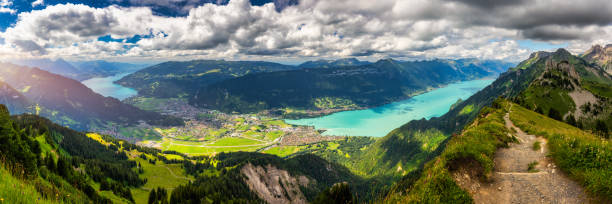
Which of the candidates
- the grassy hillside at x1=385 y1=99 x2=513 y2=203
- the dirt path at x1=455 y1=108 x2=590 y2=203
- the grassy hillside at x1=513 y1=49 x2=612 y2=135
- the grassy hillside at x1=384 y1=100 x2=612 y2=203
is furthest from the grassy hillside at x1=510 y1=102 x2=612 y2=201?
the grassy hillside at x1=513 y1=49 x2=612 y2=135

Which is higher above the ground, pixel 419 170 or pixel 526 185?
pixel 526 185

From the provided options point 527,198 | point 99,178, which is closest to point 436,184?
point 527,198

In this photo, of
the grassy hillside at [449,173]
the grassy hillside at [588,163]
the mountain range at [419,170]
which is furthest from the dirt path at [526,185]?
the grassy hillside at [449,173]

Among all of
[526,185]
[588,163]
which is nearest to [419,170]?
[526,185]

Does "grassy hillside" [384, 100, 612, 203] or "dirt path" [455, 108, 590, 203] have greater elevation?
"grassy hillside" [384, 100, 612, 203]

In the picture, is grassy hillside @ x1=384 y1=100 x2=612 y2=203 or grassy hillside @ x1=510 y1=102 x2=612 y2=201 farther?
grassy hillside @ x1=384 y1=100 x2=612 y2=203

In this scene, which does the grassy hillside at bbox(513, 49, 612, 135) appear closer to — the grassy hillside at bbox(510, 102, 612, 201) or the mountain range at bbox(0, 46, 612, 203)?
the mountain range at bbox(0, 46, 612, 203)

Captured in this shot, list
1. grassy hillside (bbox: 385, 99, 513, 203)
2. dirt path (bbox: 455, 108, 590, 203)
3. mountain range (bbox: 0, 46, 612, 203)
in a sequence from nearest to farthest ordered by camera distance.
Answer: grassy hillside (bbox: 385, 99, 513, 203) < dirt path (bbox: 455, 108, 590, 203) < mountain range (bbox: 0, 46, 612, 203)

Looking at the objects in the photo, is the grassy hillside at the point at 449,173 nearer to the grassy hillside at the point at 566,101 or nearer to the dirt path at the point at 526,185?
the dirt path at the point at 526,185

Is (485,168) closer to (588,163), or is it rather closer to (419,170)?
(588,163)
